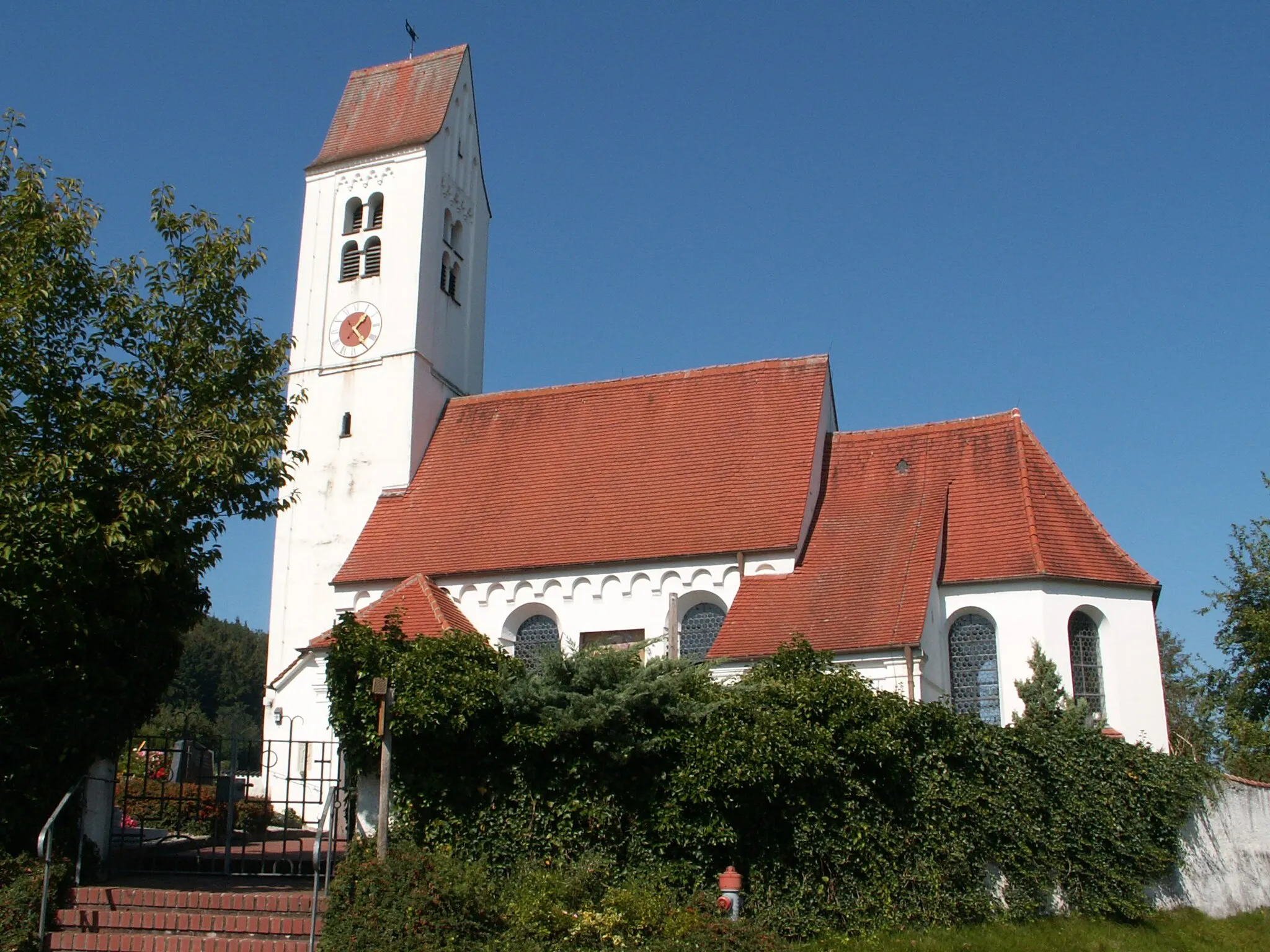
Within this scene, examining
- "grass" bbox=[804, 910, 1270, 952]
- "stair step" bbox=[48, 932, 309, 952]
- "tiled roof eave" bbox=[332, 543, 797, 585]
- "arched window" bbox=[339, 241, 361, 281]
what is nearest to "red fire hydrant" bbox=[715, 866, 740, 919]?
"grass" bbox=[804, 910, 1270, 952]

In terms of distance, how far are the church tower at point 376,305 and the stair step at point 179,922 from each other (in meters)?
12.7

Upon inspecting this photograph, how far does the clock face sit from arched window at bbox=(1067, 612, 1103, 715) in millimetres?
16092

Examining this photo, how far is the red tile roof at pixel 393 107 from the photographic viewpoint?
94.7 feet

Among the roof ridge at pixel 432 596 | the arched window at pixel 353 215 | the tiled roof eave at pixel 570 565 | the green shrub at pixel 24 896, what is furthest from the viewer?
the arched window at pixel 353 215

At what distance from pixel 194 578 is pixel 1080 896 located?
1130 cm

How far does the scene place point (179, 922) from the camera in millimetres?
11078

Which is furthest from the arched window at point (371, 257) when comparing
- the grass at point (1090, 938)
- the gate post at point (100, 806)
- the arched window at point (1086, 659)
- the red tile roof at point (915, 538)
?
the grass at point (1090, 938)

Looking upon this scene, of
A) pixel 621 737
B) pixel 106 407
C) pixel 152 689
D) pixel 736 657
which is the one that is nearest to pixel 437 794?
pixel 621 737

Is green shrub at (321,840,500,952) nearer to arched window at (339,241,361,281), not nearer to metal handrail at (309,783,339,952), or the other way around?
metal handrail at (309,783,339,952)

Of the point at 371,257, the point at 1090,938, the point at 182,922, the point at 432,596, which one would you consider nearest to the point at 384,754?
the point at 182,922

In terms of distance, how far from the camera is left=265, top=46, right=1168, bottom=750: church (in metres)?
20.1

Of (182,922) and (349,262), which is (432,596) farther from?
(182,922)

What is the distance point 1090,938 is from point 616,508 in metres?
11.9

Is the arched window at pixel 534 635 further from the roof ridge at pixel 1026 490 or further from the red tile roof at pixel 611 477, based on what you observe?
the roof ridge at pixel 1026 490
